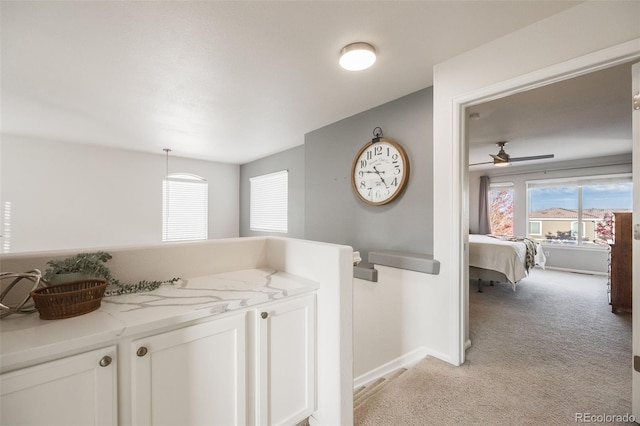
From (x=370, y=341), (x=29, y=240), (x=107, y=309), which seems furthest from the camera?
(x=29, y=240)

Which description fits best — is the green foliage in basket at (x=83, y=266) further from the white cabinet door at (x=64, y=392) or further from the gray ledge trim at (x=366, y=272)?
the gray ledge trim at (x=366, y=272)

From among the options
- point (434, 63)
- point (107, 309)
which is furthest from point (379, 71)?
point (107, 309)

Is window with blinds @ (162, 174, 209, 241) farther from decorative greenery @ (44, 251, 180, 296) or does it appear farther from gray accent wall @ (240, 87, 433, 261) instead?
decorative greenery @ (44, 251, 180, 296)

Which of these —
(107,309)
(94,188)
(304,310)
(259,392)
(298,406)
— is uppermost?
(94,188)

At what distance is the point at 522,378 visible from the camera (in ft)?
5.82

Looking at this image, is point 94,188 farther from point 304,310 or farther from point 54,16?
point 304,310

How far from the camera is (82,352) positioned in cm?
84

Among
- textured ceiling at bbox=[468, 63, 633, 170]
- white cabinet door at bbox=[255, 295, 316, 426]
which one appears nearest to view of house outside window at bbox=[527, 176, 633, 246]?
textured ceiling at bbox=[468, 63, 633, 170]

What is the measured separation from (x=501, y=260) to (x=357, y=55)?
11.6 ft

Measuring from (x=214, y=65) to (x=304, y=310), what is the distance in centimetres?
195

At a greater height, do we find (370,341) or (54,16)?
(54,16)

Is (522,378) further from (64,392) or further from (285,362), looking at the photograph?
(64,392)

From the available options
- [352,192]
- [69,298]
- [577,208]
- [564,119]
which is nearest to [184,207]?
[352,192]

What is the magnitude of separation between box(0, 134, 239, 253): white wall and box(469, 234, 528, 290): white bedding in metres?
5.45
